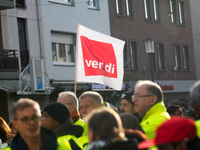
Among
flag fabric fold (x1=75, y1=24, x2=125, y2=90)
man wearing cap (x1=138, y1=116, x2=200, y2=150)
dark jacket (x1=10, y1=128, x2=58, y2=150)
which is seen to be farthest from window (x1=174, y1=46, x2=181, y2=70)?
man wearing cap (x1=138, y1=116, x2=200, y2=150)

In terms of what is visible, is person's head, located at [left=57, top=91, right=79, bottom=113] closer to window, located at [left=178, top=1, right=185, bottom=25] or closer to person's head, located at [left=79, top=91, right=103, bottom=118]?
person's head, located at [left=79, top=91, right=103, bottom=118]

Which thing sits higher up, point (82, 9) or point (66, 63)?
point (82, 9)

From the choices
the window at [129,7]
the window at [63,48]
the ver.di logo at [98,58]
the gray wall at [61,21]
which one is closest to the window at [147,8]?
the window at [129,7]

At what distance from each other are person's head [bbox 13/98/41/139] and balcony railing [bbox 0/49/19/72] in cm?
1393

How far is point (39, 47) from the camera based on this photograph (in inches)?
748

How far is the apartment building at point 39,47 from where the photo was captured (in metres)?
17.5

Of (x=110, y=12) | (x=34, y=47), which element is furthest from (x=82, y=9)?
(x=34, y=47)

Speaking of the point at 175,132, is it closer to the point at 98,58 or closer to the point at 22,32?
the point at 98,58

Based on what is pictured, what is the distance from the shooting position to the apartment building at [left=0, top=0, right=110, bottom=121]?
17453mm

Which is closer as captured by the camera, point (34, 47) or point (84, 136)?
point (84, 136)

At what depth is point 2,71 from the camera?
677 inches

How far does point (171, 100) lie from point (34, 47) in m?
11.6

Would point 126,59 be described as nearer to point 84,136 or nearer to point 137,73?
point 137,73

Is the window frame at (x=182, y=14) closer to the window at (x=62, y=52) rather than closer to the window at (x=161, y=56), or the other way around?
the window at (x=161, y=56)
